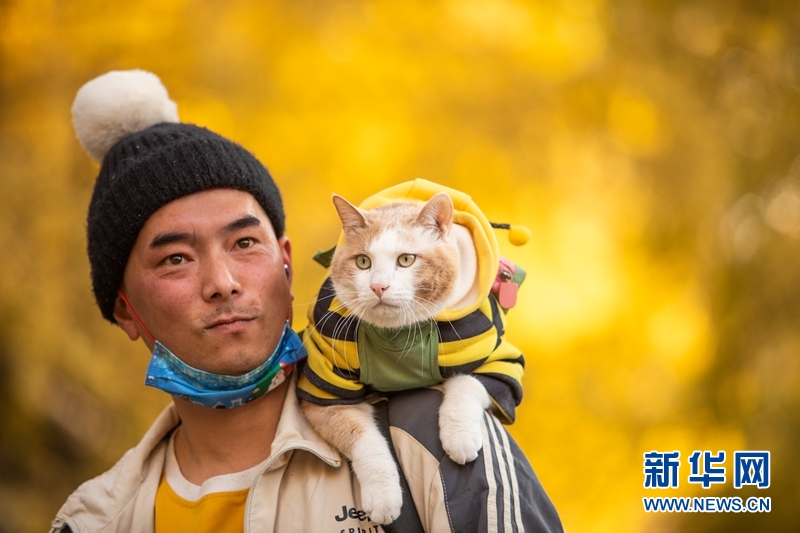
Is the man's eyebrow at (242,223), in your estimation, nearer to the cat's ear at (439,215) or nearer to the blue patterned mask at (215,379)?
the blue patterned mask at (215,379)

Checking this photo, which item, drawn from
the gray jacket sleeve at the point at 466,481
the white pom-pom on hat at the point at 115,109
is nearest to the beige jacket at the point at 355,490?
the gray jacket sleeve at the point at 466,481

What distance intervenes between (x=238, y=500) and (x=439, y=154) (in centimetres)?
212

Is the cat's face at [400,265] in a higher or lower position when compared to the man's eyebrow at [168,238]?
lower

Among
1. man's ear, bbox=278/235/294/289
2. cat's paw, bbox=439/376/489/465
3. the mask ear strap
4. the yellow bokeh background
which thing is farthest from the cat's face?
the yellow bokeh background

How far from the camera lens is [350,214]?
146 cm

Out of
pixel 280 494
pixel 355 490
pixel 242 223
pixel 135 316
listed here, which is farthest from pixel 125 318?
pixel 355 490

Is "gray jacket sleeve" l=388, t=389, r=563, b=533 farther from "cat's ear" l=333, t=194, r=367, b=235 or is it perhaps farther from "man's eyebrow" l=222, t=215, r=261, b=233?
"man's eyebrow" l=222, t=215, r=261, b=233

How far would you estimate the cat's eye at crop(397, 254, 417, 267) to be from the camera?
4.62ft

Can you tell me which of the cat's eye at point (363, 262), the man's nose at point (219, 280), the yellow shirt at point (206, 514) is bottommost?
the yellow shirt at point (206, 514)

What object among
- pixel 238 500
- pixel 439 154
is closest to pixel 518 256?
pixel 439 154

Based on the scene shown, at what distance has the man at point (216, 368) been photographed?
1.41m

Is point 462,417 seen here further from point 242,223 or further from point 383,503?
point 242,223

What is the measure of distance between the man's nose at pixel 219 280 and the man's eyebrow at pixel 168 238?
86mm

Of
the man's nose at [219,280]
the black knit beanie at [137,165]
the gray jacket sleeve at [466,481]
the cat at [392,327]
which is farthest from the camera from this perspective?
the black knit beanie at [137,165]
